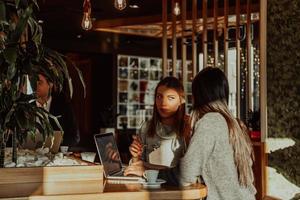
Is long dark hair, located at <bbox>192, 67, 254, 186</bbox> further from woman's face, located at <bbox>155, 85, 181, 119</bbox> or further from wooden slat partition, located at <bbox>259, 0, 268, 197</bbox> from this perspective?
wooden slat partition, located at <bbox>259, 0, 268, 197</bbox>

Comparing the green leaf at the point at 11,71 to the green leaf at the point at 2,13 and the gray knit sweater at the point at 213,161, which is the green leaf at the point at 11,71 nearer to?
the green leaf at the point at 2,13

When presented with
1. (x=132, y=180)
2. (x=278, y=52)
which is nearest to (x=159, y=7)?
(x=278, y=52)

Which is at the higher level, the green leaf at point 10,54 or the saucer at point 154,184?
the green leaf at point 10,54

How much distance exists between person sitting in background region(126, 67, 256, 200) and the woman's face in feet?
2.29

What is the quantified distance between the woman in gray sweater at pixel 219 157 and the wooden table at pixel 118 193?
0.21ft

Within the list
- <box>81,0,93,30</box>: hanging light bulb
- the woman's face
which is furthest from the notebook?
<box>81,0,93,30</box>: hanging light bulb

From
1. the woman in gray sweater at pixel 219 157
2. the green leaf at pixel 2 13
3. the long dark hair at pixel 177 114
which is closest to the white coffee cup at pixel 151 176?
the woman in gray sweater at pixel 219 157

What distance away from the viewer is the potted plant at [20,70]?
95.8 inches

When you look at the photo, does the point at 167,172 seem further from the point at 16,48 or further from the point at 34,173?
the point at 16,48

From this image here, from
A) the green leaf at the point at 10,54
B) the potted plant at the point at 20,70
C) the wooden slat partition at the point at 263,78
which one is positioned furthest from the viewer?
the wooden slat partition at the point at 263,78

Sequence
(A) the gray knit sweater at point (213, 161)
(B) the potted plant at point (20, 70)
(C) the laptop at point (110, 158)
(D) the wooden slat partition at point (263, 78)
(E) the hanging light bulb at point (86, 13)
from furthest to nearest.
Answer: (E) the hanging light bulb at point (86, 13), (D) the wooden slat partition at point (263, 78), (C) the laptop at point (110, 158), (A) the gray knit sweater at point (213, 161), (B) the potted plant at point (20, 70)

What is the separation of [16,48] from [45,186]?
24.6 inches

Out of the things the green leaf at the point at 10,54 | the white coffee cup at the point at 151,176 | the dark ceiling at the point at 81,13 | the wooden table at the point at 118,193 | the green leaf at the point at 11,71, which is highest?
the dark ceiling at the point at 81,13

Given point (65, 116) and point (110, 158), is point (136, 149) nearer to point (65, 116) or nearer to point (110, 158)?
point (110, 158)
